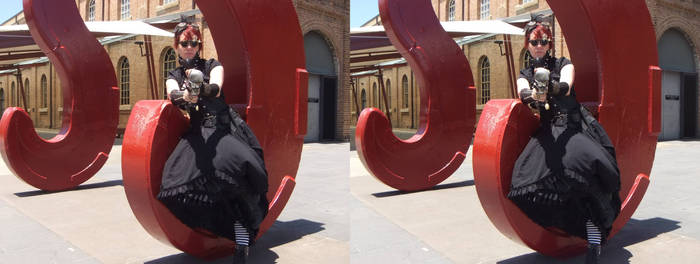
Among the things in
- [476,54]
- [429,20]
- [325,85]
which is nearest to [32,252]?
[429,20]

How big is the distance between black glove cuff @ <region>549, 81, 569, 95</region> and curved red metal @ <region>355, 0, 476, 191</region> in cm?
345

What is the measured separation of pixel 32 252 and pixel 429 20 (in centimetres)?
537

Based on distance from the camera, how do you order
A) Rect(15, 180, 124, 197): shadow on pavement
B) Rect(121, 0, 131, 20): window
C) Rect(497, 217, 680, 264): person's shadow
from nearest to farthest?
1. Rect(497, 217, 680, 264): person's shadow
2. Rect(15, 180, 124, 197): shadow on pavement
3. Rect(121, 0, 131, 20): window

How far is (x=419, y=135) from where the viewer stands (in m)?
7.29

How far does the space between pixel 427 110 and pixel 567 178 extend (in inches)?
165

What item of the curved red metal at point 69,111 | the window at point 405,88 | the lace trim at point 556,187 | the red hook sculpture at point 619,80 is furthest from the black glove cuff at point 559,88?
the window at point 405,88

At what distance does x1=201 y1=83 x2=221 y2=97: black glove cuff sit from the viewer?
3.28m

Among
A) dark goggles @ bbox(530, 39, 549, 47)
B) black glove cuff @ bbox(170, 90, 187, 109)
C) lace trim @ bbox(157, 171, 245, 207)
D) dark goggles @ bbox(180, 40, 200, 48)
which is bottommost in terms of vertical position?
lace trim @ bbox(157, 171, 245, 207)

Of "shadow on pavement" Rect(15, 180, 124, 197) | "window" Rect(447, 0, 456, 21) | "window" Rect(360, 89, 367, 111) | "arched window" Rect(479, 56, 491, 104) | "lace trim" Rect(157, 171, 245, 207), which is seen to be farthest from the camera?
"window" Rect(447, 0, 456, 21)

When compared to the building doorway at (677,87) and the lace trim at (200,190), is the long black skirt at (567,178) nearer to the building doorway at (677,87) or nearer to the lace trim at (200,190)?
the lace trim at (200,190)

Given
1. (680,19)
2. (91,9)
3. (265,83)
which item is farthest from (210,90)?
(91,9)

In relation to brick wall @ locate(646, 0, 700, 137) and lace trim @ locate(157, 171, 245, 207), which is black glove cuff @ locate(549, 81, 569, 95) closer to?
lace trim @ locate(157, 171, 245, 207)

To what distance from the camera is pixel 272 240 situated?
450cm

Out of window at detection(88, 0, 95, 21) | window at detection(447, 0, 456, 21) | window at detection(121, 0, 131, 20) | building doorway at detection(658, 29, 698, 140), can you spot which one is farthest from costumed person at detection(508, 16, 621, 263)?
window at detection(88, 0, 95, 21)
